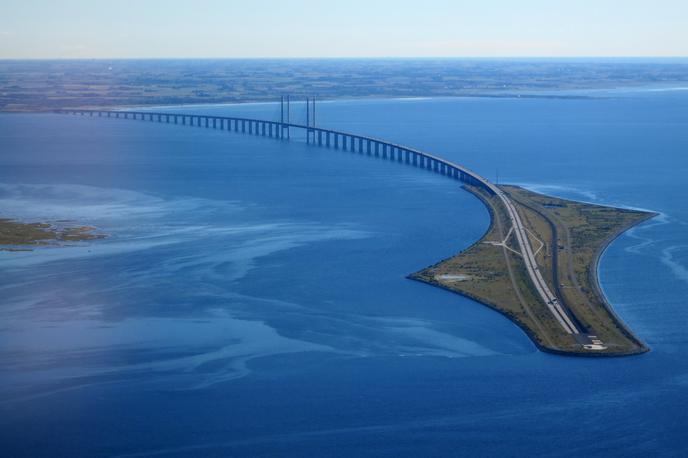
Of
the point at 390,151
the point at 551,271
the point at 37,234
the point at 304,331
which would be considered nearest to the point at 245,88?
the point at 390,151

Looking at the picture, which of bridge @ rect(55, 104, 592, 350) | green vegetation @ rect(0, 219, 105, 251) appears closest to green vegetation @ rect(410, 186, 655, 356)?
bridge @ rect(55, 104, 592, 350)

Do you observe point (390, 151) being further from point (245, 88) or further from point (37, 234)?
point (245, 88)

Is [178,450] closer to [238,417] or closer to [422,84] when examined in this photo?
[238,417]

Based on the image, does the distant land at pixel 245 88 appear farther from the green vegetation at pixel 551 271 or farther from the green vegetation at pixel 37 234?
the green vegetation at pixel 551 271

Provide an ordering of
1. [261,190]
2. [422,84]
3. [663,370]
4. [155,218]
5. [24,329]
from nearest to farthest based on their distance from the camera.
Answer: [663,370] → [24,329] → [155,218] → [261,190] → [422,84]

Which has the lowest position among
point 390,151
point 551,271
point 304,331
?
point 390,151

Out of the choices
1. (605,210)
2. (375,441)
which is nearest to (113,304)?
(375,441)

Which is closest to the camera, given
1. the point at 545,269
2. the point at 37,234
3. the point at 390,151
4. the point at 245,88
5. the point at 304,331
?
the point at 304,331

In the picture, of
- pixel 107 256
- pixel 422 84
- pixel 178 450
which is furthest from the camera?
pixel 422 84
